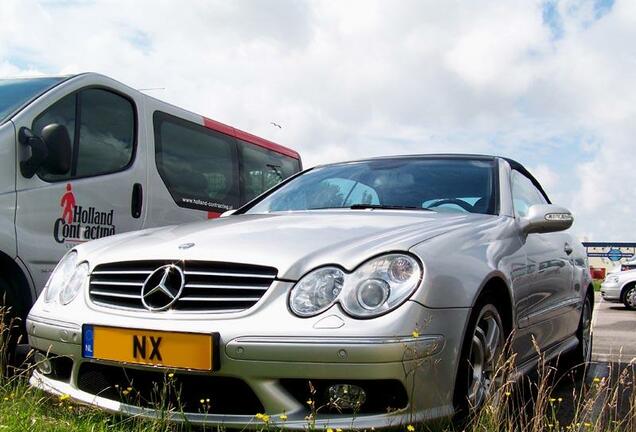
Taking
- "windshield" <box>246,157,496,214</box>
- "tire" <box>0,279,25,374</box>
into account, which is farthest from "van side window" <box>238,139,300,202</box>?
"tire" <box>0,279,25,374</box>

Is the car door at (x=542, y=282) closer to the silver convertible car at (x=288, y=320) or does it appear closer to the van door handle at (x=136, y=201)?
the silver convertible car at (x=288, y=320)

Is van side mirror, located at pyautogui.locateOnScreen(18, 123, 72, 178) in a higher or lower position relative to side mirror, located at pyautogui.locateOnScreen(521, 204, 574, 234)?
higher

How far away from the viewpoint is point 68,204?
5.20 meters

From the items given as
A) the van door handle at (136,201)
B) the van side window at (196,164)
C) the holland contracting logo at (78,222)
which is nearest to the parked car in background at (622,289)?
the van side window at (196,164)

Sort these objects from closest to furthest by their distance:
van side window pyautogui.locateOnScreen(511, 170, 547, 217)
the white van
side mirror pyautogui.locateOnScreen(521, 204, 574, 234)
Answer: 1. side mirror pyautogui.locateOnScreen(521, 204, 574, 234)
2. van side window pyautogui.locateOnScreen(511, 170, 547, 217)
3. the white van

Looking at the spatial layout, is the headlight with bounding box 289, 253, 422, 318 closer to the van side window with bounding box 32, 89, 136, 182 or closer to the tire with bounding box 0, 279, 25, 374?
the tire with bounding box 0, 279, 25, 374

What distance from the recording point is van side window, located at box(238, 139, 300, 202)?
820cm

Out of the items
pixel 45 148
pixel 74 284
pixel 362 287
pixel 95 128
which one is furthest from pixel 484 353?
pixel 95 128

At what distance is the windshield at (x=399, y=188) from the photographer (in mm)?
3947

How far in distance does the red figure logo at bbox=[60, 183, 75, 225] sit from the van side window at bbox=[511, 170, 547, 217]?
10.1 ft

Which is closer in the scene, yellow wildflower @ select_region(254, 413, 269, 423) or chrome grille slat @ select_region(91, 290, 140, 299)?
yellow wildflower @ select_region(254, 413, 269, 423)

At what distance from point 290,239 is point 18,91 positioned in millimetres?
3102

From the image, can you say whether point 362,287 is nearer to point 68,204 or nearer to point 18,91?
point 68,204

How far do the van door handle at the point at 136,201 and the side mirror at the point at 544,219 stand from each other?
3.39m
